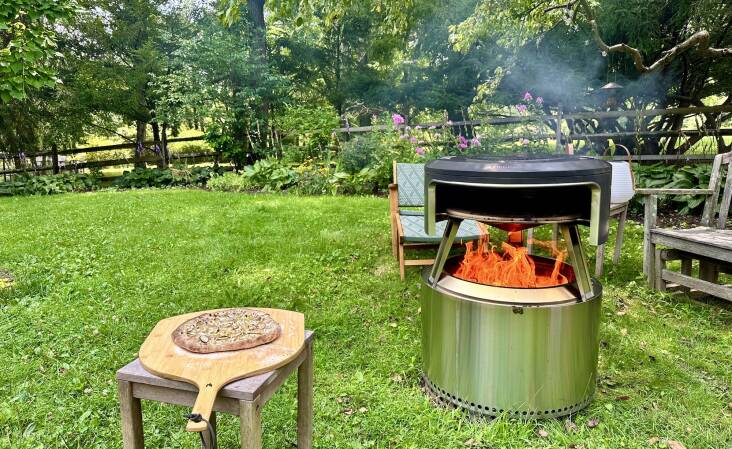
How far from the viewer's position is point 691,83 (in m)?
8.27

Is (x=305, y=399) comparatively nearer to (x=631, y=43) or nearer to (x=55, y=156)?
(x=631, y=43)

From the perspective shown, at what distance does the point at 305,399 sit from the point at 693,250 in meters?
2.94

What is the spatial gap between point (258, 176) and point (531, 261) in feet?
24.8

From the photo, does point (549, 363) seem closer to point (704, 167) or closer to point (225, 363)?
point (225, 363)

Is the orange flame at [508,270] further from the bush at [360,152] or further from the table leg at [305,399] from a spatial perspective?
the bush at [360,152]

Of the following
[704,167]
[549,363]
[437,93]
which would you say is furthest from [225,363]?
[437,93]

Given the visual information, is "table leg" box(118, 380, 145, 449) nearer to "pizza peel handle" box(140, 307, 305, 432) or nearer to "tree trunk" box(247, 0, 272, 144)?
"pizza peel handle" box(140, 307, 305, 432)

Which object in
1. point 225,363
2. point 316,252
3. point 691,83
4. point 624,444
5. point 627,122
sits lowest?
point 624,444

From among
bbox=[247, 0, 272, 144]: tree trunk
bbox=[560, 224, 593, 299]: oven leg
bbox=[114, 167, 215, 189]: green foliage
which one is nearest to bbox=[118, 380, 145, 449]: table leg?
bbox=[560, 224, 593, 299]: oven leg

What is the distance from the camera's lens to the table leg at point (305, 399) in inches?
68.1

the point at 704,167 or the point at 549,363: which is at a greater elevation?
the point at 704,167

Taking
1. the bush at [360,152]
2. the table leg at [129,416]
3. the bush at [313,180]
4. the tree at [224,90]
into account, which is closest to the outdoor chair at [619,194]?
the table leg at [129,416]

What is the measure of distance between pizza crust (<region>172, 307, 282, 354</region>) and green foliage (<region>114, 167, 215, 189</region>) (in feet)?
30.8

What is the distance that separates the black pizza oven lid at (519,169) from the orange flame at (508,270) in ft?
1.70
